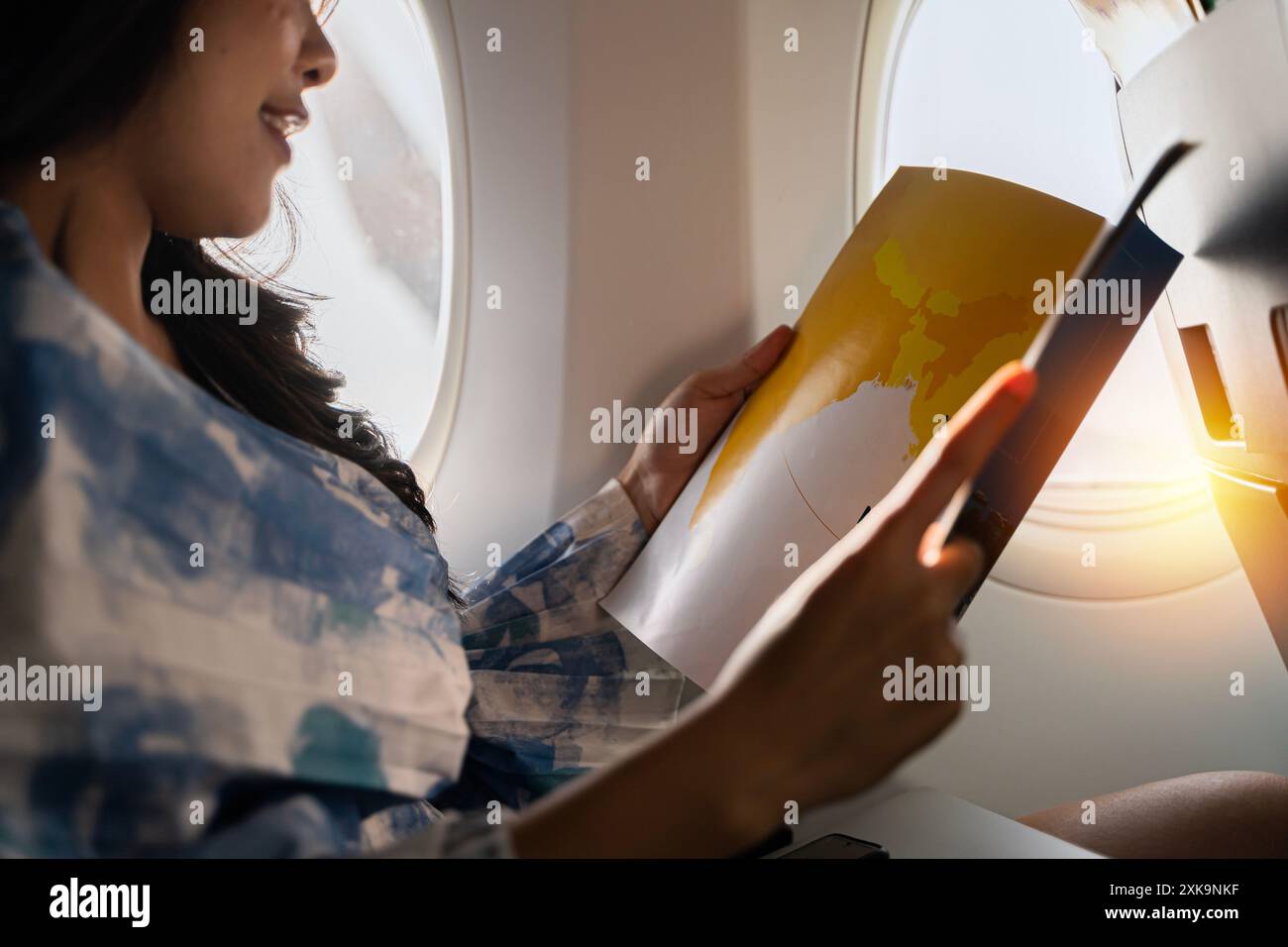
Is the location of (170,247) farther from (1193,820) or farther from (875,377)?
(1193,820)

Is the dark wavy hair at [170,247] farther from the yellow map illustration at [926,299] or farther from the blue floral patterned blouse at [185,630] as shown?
the yellow map illustration at [926,299]

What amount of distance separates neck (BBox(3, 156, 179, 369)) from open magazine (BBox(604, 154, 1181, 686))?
50cm

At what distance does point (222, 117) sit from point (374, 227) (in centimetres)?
88

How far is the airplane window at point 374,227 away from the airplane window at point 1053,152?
2.21 ft

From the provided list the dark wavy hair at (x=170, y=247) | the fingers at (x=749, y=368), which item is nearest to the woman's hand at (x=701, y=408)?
the fingers at (x=749, y=368)

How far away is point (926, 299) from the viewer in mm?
762

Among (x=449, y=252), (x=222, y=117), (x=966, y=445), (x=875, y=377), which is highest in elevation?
(x=449, y=252)

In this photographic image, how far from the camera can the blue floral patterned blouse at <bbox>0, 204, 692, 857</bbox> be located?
0.39m

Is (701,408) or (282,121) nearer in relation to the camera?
(282,121)

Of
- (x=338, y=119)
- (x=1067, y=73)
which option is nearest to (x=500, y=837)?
(x=1067, y=73)

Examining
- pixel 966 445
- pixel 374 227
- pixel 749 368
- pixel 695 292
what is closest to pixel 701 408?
pixel 749 368

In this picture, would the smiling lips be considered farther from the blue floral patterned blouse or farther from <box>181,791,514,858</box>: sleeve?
<box>181,791,514,858</box>: sleeve

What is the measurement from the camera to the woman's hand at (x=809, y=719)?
383 mm
